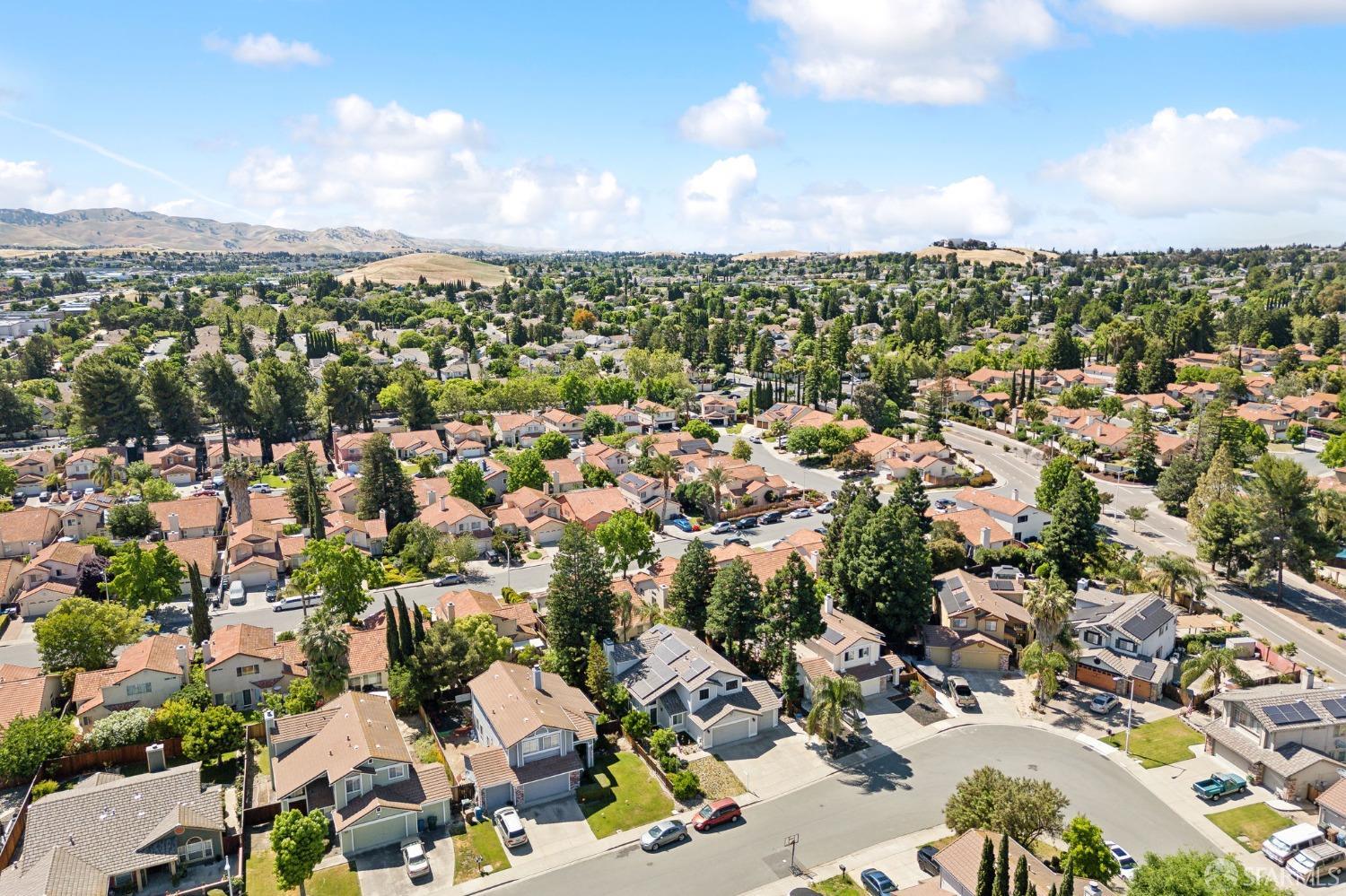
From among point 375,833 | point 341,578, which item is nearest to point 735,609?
point 375,833

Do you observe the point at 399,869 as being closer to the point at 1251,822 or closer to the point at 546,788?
the point at 546,788

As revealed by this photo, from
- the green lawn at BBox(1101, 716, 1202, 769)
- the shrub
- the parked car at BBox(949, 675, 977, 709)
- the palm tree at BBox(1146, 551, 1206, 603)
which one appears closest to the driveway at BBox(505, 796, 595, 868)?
the shrub

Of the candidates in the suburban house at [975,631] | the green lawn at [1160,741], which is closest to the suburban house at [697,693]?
the suburban house at [975,631]

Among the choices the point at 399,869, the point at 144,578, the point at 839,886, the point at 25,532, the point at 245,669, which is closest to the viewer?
the point at 839,886

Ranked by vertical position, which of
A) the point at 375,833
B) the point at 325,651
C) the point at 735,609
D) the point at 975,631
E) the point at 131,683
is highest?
the point at 735,609

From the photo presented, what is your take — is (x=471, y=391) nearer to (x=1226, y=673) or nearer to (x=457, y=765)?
(x=457, y=765)

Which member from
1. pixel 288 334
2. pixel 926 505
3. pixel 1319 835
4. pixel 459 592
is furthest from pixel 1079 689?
pixel 288 334
